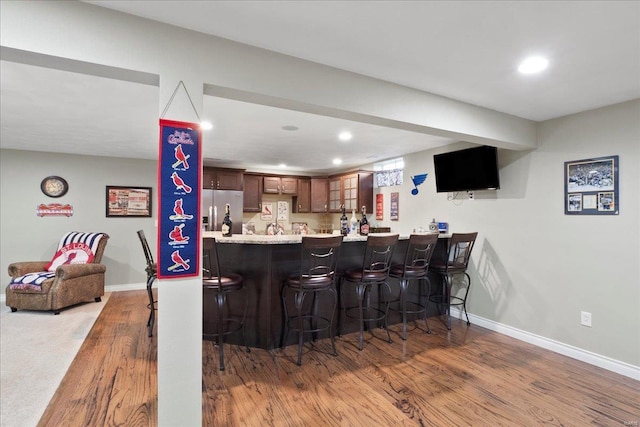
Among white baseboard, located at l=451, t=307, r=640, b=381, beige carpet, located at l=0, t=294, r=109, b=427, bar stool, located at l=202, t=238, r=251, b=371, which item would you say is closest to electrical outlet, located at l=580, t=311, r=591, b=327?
white baseboard, located at l=451, t=307, r=640, b=381

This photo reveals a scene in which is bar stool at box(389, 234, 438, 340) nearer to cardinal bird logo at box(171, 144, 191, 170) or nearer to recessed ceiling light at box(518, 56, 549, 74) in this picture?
recessed ceiling light at box(518, 56, 549, 74)

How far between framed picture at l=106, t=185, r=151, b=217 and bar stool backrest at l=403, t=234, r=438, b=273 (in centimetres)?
468

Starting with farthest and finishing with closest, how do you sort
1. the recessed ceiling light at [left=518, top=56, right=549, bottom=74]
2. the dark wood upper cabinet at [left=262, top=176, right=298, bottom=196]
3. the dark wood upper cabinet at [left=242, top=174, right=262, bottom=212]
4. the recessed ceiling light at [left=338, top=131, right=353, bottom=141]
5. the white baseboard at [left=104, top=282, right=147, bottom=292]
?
the dark wood upper cabinet at [left=262, top=176, right=298, bottom=196] → the dark wood upper cabinet at [left=242, top=174, right=262, bottom=212] → the white baseboard at [left=104, top=282, right=147, bottom=292] → the recessed ceiling light at [left=338, top=131, right=353, bottom=141] → the recessed ceiling light at [left=518, top=56, right=549, bottom=74]

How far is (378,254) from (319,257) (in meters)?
0.91

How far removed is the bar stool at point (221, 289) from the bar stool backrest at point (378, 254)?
1230 mm

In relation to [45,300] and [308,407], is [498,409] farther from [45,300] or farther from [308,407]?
[45,300]

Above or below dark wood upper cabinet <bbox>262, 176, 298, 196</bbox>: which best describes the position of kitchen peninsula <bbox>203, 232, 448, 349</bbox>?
below

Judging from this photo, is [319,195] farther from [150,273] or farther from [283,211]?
[150,273]

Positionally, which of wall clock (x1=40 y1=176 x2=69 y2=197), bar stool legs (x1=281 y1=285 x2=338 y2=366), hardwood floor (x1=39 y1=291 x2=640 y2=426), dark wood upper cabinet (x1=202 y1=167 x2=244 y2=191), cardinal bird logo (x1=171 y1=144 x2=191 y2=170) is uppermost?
dark wood upper cabinet (x1=202 y1=167 x2=244 y2=191)

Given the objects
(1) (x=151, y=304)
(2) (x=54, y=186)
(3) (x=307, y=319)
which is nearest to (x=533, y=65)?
(3) (x=307, y=319)

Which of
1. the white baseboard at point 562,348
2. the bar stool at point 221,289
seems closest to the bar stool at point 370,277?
the bar stool at point 221,289

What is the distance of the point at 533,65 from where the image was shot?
7.22 feet

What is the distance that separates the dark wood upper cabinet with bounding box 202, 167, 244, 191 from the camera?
5.95 metres

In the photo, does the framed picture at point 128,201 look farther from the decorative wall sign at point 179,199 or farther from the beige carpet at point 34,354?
the decorative wall sign at point 179,199
